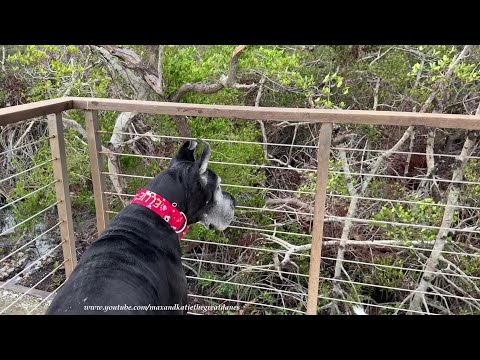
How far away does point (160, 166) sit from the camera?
409 centimetres

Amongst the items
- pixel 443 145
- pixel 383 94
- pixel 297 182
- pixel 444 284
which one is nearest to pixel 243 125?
pixel 297 182

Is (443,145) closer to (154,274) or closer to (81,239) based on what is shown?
(154,274)

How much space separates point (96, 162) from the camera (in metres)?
2.31

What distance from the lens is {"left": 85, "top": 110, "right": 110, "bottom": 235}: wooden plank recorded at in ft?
7.36

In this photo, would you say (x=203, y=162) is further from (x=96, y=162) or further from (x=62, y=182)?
(x=62, y=182)

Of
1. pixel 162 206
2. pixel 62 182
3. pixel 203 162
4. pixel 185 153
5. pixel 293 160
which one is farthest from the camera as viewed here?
pixel 293 160

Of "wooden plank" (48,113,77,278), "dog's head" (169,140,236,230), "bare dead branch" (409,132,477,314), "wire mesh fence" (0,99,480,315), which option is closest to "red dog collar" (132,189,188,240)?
"dog's head" (169,140,236,230)

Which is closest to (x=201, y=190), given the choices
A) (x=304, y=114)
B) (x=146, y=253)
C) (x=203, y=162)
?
(x=203, y=162)

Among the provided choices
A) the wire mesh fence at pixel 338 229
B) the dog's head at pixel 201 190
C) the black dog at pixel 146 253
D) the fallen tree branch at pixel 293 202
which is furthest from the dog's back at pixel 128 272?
the fallen tree branch at pixel 293 202

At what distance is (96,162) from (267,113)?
1020 millimetres

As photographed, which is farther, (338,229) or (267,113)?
(338,229)

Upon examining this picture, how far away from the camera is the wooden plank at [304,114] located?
170 centimetres

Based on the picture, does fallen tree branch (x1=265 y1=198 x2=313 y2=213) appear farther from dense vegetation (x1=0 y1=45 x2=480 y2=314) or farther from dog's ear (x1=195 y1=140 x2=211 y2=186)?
dog's ear (x1=195 y1=140 x2=211 y2=186)

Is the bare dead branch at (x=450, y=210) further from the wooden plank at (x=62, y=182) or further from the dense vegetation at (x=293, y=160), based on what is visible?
the wooden plank at (x=62, y=182)
